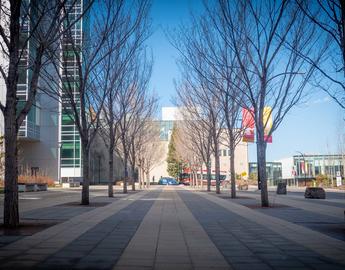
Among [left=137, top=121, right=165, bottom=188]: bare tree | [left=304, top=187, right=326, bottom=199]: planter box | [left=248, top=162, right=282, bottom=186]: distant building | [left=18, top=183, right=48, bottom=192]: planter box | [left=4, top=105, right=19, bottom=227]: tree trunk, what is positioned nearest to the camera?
[left=4, top=105, right=19, bottom=227]: tree trunk

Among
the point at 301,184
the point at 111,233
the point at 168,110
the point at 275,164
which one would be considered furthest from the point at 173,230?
the point at 168,110

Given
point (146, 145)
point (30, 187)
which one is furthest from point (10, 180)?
point (146, 145)

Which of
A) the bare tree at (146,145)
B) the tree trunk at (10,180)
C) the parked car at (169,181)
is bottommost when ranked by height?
the parked car at (169,181)

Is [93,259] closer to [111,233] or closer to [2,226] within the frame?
[111,233]

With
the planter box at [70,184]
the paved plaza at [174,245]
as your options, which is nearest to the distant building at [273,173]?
the planter box at [70,184]

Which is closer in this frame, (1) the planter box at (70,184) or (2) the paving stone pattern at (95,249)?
(2) the paving stone pattern at (95,249)

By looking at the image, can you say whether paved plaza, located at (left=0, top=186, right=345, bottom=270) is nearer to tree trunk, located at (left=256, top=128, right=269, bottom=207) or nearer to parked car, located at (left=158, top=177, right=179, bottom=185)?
tree trunk, located at (left=256, top=128, right=269, bottom=207)

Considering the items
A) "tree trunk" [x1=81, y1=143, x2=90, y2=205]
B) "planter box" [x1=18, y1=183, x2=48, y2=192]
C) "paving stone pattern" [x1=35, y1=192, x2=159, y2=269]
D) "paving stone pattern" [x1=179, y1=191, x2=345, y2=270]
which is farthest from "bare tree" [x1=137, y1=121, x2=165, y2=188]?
"paving stone pattern" [x1=179, y1=191, x2=345, y2=270]

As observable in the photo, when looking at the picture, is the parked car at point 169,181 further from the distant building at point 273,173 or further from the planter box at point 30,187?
the planter box at point 30,187

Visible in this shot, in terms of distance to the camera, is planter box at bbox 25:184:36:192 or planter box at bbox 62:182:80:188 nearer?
planter box at bbox 25:184:36:192

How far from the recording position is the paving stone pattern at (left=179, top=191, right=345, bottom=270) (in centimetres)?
621

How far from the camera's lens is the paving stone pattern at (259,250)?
20.4 ft

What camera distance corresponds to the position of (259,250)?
7379 mm

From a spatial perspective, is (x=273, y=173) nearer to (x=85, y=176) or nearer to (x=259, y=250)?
(x=85, y=176)
